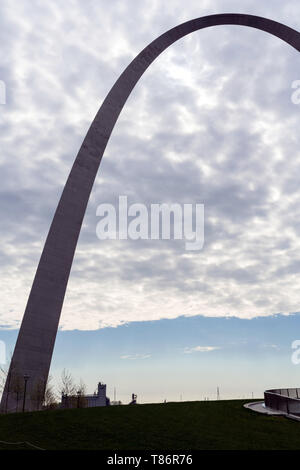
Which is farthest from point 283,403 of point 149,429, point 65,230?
point 65,230

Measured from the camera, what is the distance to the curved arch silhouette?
2652 centimetres

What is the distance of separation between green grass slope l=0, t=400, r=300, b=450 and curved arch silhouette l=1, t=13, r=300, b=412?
7.76 metres

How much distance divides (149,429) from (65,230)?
16.3 metres

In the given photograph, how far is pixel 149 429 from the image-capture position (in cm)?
1567

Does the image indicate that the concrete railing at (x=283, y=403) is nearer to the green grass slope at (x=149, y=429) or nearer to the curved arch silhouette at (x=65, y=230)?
Result: the green grass slope at (x=149, y=429)

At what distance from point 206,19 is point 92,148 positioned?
49.2 ft

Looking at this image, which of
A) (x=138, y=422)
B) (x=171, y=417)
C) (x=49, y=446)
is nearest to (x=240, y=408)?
(x=171, y=417)

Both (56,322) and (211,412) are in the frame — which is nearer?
(211,412)

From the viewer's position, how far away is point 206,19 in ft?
114

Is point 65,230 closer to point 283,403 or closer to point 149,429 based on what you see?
point 149,429

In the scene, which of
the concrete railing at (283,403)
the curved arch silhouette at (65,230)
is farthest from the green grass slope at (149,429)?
the curved arch silhouette at (65,230)

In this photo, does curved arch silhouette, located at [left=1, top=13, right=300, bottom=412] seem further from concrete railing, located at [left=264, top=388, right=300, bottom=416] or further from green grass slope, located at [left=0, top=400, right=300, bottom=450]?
concrete railing, located at [left=264, top=388, right=300, bottom=416]
